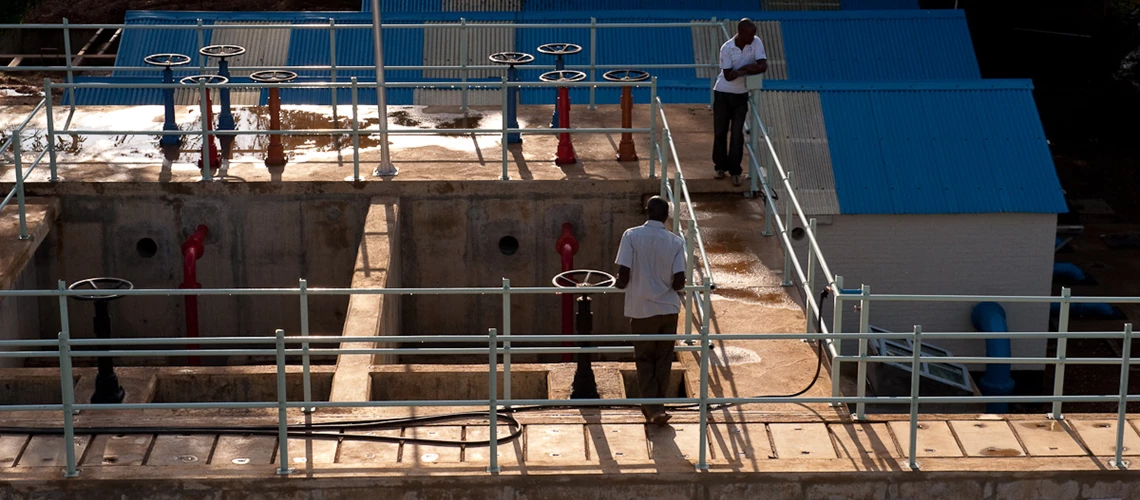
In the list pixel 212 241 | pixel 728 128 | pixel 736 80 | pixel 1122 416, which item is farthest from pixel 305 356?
pixel 728 128

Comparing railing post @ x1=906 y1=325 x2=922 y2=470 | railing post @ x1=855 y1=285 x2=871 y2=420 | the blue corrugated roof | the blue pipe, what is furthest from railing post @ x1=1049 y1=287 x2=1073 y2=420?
the blue corrugated roof

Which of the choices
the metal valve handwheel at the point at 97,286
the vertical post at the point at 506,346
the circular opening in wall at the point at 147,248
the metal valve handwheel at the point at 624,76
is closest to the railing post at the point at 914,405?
the vertical post at the point at 506,346

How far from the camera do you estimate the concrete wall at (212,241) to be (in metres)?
14.7

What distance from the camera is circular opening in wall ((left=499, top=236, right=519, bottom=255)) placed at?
15086 mm

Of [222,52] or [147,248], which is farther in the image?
[222,52]

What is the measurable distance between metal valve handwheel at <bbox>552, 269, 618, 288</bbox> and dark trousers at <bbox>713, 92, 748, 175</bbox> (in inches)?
139

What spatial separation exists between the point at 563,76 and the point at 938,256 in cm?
633

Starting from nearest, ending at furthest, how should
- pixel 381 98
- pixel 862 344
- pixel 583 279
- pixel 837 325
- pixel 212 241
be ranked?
1. pixel 862 344
2. pixel 837 325
3. pixel 583 279
4. pixel 381 98
5. pixel 212 241

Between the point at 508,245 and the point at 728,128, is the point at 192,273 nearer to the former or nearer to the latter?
the point at 508,245

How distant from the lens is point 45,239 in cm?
1465

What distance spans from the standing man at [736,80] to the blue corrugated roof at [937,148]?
4.76 metres

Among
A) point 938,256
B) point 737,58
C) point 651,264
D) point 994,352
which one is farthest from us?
point 938,256

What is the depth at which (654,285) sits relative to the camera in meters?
9.57

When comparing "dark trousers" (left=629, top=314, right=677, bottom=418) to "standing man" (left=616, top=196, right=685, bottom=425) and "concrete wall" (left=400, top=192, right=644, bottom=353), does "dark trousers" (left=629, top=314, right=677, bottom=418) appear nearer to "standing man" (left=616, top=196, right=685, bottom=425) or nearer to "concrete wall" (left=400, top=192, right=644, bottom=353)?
"standing man" (left=616, top=196, right=685, bottom=425)
